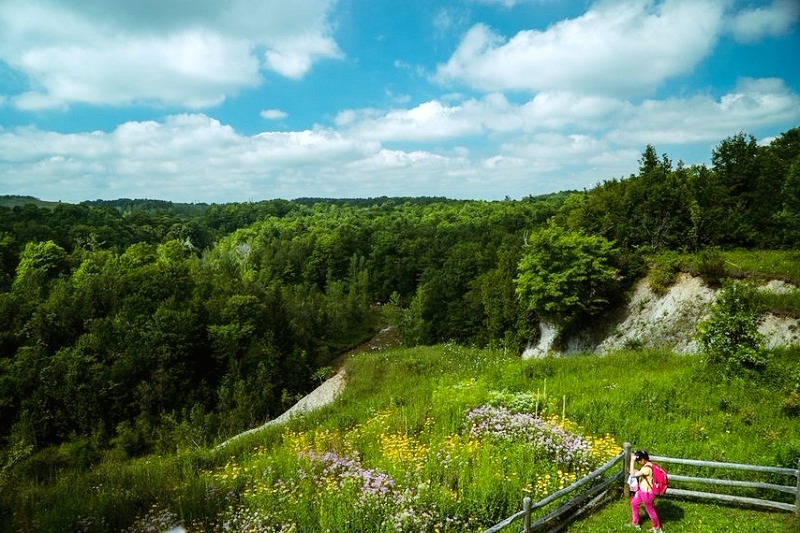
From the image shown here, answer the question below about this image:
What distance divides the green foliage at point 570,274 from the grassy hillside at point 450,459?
1084 cm

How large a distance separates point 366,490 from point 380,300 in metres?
72.1

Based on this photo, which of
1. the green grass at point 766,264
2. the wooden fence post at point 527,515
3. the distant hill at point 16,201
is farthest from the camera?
the distant hill at point 16,201

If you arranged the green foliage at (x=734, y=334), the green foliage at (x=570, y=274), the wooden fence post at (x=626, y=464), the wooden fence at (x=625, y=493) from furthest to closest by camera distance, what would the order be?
1. the green foliage at (x=570, y=274)
2. the green foliage at (x=734, y=334)
3. the wooden fence post at (x=626, y=464)
4. the wooden fence at (x=625, y=493)

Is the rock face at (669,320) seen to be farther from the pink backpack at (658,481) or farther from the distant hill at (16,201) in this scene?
the distant hill at (16,201)

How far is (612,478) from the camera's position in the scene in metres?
9.27

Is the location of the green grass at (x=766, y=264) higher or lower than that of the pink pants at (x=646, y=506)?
higher

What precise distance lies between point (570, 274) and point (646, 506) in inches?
833

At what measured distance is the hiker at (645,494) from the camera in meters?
8.05

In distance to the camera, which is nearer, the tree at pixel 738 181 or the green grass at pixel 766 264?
the green grass at pixel 766 264

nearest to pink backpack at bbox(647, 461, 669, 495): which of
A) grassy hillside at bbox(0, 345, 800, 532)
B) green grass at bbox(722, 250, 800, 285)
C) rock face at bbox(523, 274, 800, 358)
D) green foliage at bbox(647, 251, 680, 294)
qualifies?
grassy hillside at bbox(0, 345, 800, 532)

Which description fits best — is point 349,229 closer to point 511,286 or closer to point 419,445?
point 511,286

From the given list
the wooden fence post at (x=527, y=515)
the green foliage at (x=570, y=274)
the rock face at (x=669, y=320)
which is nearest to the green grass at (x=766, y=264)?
the rock face at (x=669, y=320)

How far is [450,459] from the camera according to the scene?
10055mm

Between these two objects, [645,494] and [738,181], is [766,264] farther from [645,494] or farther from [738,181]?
[645,494]
